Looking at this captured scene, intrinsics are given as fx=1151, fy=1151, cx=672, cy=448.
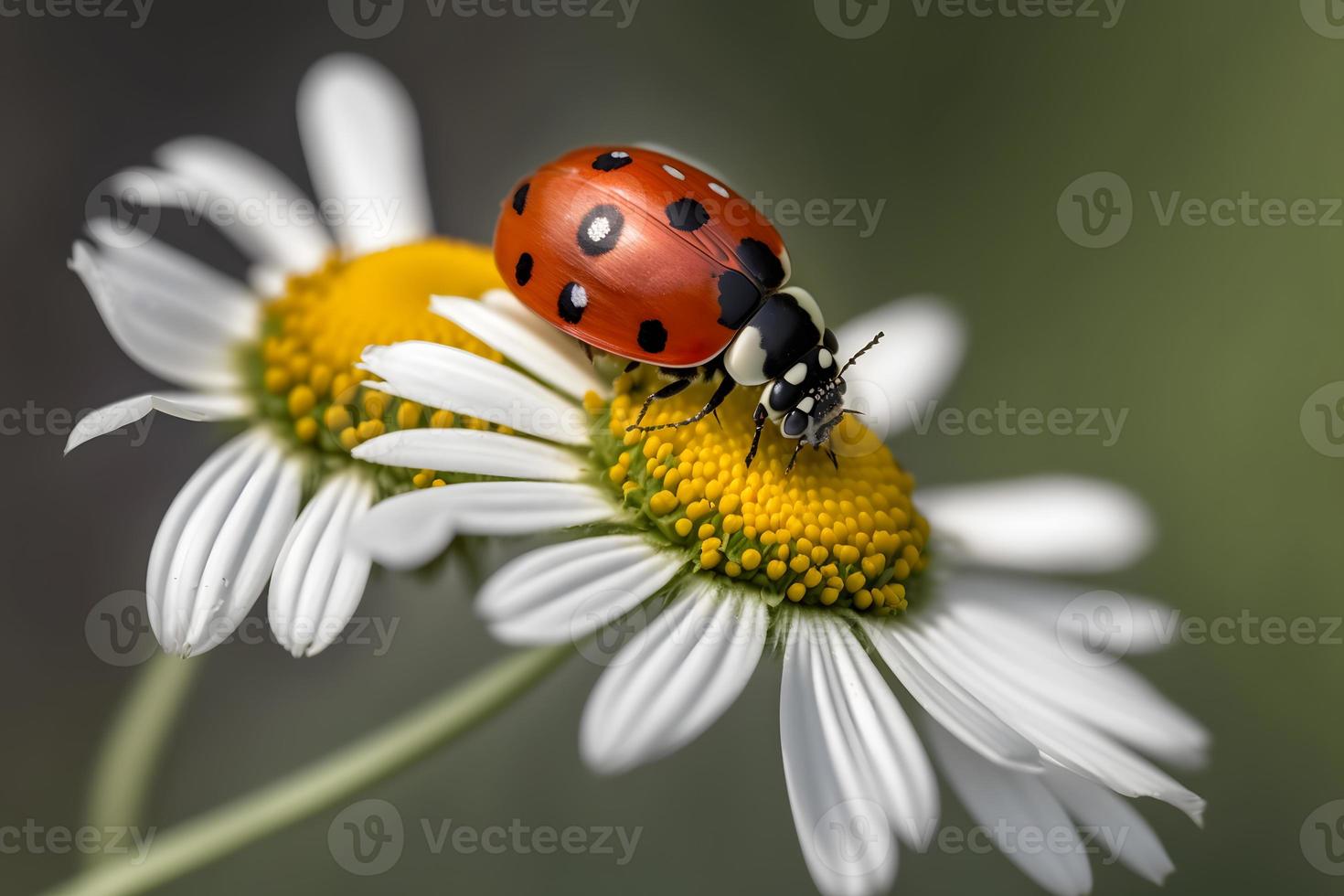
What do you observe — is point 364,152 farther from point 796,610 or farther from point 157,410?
point 796,610

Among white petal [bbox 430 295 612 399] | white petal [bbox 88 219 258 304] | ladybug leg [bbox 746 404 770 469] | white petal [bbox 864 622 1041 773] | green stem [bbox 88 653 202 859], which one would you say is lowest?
green stem [bbox 88 653 202 859]

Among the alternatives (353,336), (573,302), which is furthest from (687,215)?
(353,336)

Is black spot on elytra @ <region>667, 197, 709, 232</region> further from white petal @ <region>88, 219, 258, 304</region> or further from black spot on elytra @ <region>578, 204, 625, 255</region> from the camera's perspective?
white petal @ <region>88, 219, 258, 304</region>

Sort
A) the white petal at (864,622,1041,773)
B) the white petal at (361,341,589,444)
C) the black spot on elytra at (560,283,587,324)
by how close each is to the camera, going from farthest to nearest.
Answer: the black spot on elytra at (560,283,587,324) < the white petal at (361,341,589,444) < the white petal at (864,622,1041,773)

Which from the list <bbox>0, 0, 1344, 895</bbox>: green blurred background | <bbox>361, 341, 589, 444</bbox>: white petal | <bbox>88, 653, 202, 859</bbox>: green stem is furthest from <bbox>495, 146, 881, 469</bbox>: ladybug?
<bbox>0, 0, 1344, 895</bbox>: green blurred background

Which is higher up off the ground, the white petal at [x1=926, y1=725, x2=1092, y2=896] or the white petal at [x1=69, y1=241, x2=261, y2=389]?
the white petal at [x1=69, y1=241, x2=261, y2=389]

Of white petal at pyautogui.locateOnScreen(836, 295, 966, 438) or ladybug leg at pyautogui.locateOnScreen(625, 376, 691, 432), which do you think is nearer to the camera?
ladybug leg at pyautogui.locateOnScreen(625, 376, 691, 432)

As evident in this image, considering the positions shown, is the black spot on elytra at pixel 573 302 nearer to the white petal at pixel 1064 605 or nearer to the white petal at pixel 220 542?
the white petal at pixel 220 542
